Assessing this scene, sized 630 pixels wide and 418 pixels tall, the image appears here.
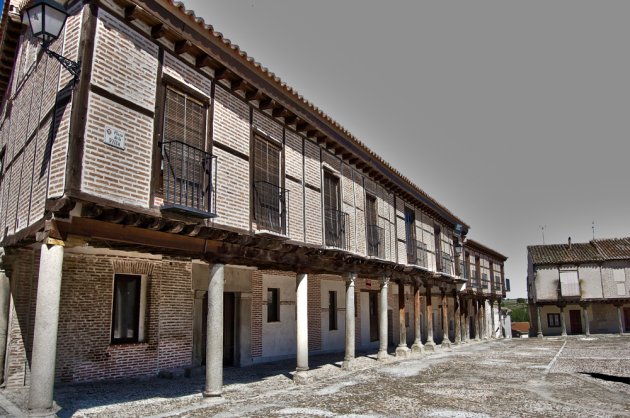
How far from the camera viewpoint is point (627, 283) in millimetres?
36156

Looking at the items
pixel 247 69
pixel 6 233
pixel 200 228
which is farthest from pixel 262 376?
pixel 247 69

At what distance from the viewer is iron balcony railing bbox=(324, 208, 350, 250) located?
493 inches

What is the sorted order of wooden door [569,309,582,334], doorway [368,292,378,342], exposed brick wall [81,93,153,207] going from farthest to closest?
1. wooden door [569,309,582,334]
2. doorway [368,292,378,342]
3. exposed brick wall [81,93,153,207]

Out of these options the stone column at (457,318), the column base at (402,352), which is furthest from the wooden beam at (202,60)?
the stone column at (457,318)

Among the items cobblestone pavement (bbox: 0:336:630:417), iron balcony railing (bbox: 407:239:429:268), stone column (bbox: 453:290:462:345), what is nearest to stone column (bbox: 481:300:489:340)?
stone column (bbox: 453:290:462:345)

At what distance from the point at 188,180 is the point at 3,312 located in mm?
4595

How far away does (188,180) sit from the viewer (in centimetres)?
786

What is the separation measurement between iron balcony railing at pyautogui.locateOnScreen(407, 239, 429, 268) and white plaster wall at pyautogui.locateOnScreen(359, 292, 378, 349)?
259 centimetres

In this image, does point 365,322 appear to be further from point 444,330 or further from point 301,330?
point 301,330

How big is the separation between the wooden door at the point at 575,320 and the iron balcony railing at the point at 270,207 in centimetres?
3640

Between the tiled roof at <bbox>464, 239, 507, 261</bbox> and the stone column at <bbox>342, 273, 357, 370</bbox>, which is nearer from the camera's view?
the stone column at <bbox>342, 273, 357, 370</bbox>

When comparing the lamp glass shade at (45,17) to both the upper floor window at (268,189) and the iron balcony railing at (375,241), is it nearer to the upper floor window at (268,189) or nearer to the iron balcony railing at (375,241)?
the upper floor window at (268,189)

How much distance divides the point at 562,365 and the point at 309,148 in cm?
999

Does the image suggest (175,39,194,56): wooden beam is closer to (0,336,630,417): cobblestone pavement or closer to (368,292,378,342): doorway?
(0,336,630,417): cobblestone pavement
